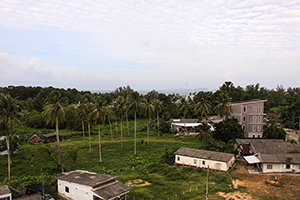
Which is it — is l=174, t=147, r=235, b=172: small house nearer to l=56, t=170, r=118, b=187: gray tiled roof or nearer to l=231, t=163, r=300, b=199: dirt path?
l=231, t=163, r=300, b=199: dirt path

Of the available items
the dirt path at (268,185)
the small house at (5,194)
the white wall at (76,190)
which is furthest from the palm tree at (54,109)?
the dirt path at (268,185)

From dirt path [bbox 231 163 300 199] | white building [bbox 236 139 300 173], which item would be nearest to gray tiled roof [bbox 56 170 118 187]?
dirt path [bbox 231 163 300 199]

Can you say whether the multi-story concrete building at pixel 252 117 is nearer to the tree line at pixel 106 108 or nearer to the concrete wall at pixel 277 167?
the tree line at pixel 106 108

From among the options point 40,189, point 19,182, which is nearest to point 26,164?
point 19,182

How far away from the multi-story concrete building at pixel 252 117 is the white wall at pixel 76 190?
40880mm

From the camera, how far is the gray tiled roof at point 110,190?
18.5m

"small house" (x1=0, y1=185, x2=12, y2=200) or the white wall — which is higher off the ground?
"small house" (x1=0, y1=185, x2=12, y2=200)

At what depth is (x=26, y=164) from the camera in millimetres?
32281

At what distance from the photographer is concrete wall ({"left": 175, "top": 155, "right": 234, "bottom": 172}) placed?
29453 mm

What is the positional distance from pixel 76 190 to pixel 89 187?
234 centimetres

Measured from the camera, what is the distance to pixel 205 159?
3059cm

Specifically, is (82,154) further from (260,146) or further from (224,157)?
(260,146)

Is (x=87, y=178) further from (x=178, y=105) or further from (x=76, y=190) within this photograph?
(x=178, y=105)

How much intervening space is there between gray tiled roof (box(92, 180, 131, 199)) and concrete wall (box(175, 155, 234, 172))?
594 inches
